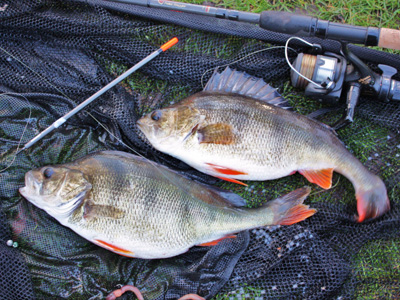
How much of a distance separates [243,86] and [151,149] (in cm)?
97

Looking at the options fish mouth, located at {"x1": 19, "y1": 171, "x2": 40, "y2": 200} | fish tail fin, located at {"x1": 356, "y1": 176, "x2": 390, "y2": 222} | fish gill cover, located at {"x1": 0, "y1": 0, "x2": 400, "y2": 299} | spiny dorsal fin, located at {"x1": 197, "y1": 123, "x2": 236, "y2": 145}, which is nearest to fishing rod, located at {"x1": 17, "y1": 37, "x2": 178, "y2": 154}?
fish gill cover, located at {"x1": 0, "y1": 0, "x2": 400, "y2": 299}

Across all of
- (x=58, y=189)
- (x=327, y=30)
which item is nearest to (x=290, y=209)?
(x=327, y=30)

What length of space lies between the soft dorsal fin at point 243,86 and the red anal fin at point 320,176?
646mm

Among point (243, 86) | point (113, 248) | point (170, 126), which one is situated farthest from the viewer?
point (243, 86)

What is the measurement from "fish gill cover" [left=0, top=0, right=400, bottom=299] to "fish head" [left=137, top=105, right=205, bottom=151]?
0.26 m

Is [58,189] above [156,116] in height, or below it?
below

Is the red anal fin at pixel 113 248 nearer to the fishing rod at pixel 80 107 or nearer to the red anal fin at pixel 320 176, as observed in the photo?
the fishing rod at pixel 80 107

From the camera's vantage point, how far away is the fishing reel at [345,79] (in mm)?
3008

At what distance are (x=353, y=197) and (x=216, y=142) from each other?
131cm

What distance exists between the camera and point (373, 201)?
299 cm

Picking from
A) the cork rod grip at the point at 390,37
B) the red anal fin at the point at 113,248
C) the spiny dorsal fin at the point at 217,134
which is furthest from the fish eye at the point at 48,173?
the cork rod grip at the point at 390,37

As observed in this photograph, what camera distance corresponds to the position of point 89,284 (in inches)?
117

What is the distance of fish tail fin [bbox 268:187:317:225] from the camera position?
9.85ft

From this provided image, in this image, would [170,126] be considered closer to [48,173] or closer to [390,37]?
[48,173]
